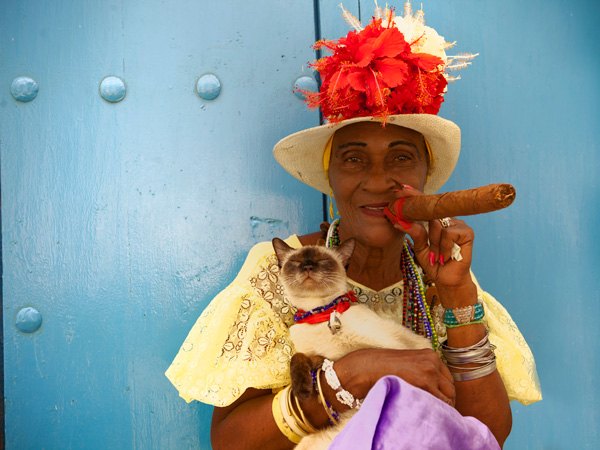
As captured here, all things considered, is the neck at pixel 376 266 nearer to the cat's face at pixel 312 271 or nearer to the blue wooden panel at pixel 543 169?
the cat's face at pixel 312 271

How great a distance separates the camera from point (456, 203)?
1.07 metres

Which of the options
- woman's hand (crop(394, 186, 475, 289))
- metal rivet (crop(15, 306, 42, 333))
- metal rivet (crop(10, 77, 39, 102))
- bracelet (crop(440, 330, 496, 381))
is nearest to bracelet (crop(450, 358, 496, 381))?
bracelet (crop(440, 330, 496, 381))

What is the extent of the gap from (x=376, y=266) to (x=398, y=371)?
482 mm

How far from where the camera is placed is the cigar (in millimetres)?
984

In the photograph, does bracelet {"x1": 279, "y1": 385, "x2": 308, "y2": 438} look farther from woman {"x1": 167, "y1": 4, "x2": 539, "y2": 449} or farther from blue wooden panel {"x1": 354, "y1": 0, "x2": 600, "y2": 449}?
blue wooden panel {"x1": 354, "y1": 0, "x2": 600, "y2": 449}

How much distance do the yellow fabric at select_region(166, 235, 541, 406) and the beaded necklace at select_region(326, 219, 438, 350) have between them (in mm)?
63

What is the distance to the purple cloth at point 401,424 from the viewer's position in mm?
851

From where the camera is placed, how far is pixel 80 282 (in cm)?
168

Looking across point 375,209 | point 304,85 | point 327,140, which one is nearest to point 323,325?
point 375,209

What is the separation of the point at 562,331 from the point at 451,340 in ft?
2.92

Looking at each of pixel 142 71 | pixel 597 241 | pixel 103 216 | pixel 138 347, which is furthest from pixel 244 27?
pixel 597 241

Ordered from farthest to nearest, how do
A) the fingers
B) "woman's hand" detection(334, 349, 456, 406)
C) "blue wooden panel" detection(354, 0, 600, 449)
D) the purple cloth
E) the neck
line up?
"blue wooden panel" detection(354, 0, 600, 449) < the neck < the fingers < "woman's hand" detection(334, 349, 456, 406) < the purple cloth

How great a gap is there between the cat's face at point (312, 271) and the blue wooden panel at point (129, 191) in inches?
13.3

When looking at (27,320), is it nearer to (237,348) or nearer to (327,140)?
(237,348)
